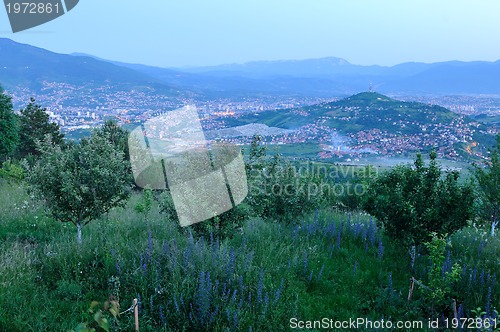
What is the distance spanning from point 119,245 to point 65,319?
2215 millimetres

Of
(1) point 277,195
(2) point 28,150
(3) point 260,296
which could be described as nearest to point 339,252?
(1) point 277,195

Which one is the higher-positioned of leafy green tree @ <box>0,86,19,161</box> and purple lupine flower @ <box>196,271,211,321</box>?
leafy green tree @ <box>0,86,19,161</box>

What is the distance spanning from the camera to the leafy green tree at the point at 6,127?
941 inches

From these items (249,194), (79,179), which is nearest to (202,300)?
(249,194)

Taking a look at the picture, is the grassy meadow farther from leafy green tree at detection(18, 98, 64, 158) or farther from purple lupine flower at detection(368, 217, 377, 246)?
leafy green tree at detection(18, 98, 64, 158)

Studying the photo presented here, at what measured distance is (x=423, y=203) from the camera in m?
7.38

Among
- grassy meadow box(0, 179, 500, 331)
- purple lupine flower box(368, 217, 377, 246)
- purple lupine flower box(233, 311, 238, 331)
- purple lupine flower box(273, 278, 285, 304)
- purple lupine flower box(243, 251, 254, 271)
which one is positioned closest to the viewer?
purple lupine flower box(233, 311, 238, 331)

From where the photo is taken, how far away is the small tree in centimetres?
724

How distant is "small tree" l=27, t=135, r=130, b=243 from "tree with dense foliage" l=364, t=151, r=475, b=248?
227 inches

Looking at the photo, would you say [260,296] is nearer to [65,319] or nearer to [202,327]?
[202,327]

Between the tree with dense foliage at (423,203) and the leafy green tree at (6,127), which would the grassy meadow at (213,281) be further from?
the leafy green tree at (6,127)

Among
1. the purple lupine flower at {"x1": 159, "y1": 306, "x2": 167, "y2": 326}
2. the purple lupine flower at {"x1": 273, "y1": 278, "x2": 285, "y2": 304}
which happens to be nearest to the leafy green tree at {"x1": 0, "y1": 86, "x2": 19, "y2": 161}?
the purple lupine flower at {"x1": 159, "y1": 306, "x2": 167, "y2": 326}

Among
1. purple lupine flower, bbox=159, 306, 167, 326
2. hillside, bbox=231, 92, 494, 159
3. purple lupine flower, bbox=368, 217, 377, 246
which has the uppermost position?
purple lupine flower, bbox=159, 306, 167, 326

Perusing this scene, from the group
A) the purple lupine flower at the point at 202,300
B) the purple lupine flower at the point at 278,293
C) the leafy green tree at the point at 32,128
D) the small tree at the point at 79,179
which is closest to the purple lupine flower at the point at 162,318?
the purple lupine flower at the point at 202,300
